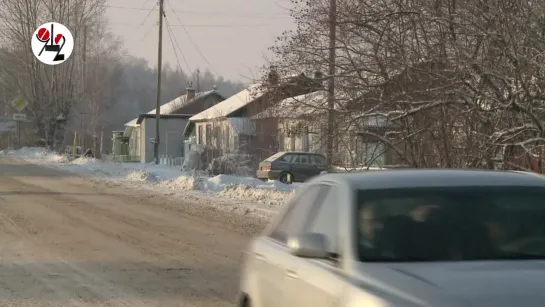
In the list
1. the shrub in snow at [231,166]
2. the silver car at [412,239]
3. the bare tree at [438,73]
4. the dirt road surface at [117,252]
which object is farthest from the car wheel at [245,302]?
the shrub in snow at [231,166]

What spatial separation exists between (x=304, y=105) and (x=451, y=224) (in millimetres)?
13350

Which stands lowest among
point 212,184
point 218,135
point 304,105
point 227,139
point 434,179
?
point 212,184

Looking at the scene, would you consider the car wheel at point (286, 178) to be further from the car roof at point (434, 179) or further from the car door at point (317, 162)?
the car roof at point (434, 179)

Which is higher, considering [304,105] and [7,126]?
[7,126]

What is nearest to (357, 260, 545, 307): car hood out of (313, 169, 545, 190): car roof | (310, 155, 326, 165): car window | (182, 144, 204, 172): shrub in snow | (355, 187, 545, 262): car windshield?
(355, 187, 545, 262): car windshield

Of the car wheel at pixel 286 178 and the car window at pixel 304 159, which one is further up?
the car window at pixel 304 159

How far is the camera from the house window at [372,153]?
17.6 metres

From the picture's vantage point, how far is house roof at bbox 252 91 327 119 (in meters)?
17.7

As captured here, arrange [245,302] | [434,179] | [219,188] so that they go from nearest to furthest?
[434,179] < [245,302] < [219,188]

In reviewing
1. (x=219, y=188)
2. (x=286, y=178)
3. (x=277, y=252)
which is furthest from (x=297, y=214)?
(x=286, y=178)

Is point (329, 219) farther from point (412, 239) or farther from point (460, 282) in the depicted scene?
point (460, 282)

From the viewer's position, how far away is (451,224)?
4469mm

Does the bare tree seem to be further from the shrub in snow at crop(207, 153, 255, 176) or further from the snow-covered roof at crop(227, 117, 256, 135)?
the snow-covered roof at crop(227, 117, 256, 135)

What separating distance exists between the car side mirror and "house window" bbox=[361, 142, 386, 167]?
1301 cm
